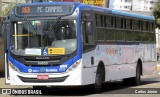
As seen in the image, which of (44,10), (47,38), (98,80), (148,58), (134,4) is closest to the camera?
(47,38)

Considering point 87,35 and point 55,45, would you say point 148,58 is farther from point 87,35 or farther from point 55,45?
point 55,45

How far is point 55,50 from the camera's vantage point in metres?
16.2

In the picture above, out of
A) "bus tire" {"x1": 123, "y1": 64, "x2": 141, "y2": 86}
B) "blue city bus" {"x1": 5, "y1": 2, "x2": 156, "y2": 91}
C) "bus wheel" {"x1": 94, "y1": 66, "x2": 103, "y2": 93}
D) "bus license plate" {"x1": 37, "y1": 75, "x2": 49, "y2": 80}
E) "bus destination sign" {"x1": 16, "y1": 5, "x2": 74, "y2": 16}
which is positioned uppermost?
"bus destination sign" {"x1": 16, "y1": 5, "x2": 74, "y2": 16}

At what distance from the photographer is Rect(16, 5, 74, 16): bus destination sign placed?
648 inches

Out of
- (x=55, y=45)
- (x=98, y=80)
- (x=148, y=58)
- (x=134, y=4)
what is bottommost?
(x=134, y=4)

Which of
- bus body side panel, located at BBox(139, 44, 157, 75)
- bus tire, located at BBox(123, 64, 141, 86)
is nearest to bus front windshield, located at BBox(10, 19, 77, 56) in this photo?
bus tire, located at BBox(123, 64, 141, 86)

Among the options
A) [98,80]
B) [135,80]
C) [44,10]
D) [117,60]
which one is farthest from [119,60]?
[44,10]

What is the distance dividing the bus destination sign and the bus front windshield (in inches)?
10.0

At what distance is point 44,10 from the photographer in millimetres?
16594

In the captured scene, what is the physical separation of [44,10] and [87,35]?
1551 millimetres

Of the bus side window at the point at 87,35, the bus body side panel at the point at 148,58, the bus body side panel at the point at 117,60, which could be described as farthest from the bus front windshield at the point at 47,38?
the bus body side panel at the point at 148,58

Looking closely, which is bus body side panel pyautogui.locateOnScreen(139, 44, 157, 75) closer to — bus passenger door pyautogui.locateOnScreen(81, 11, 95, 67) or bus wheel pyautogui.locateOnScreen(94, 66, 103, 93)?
bus wheel pyautogui.locateOnScreen(94, 66, 103, 93)

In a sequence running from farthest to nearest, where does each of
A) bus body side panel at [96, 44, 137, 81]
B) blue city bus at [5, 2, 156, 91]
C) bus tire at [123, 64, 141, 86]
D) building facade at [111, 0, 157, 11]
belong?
building facade at [111, 0, 157, 11] → bus tire at [123, 64, 141, 86] → bus body side panel at [96, 44, 137, 81] → blue city bus at [5, 2, 156, 91]

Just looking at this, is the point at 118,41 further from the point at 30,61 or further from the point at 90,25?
the point at 30,61
